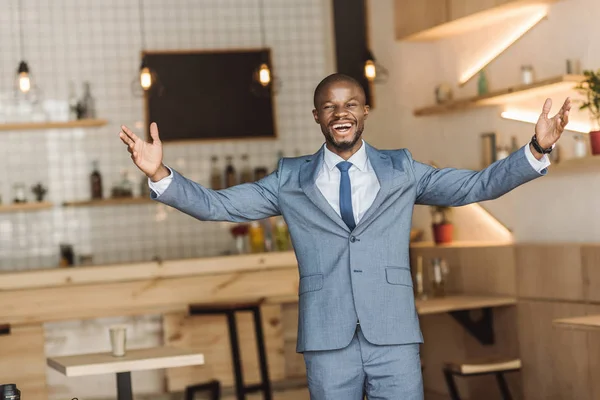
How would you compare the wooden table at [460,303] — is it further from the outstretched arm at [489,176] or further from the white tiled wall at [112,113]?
the outstretched arm at [489,176]

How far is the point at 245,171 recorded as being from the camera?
7.68 meters

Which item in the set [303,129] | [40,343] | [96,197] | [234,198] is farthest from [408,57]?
[234,198]

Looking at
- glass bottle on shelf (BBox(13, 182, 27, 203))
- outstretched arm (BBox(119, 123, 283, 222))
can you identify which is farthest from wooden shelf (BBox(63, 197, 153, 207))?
outstretched arm (BBox(119, 123, 283, 222))

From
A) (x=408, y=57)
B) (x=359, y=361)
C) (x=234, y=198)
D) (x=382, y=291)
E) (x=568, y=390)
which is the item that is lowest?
(x=568, y=390)

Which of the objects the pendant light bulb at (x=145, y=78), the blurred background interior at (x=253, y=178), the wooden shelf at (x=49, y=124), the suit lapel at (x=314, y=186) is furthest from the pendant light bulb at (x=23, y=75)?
the suit lapel at (x=314, y=186)

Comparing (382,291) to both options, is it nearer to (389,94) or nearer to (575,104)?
(575,104)

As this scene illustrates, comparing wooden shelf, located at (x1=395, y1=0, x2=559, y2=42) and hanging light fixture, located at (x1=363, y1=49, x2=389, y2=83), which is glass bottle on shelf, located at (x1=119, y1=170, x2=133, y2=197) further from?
wooden shelf, located at (x1=395, y1=0, x2=559, y2=42)

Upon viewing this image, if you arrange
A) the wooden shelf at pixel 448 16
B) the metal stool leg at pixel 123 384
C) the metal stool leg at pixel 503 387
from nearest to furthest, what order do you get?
1. the metal stool leg at pixel 123 384
2. the metal stool leg at pixel 503 387
3. the wooden shelf at pixel 448 16

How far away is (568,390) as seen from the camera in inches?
210

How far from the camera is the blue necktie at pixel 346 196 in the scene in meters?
2.75

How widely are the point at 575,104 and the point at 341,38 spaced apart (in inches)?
106

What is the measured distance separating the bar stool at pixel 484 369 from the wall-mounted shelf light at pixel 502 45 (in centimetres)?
195

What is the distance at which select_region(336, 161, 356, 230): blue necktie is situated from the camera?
108 inches

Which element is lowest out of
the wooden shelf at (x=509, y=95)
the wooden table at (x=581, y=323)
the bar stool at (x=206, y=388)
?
the bar stool at (x=206, y=388)
